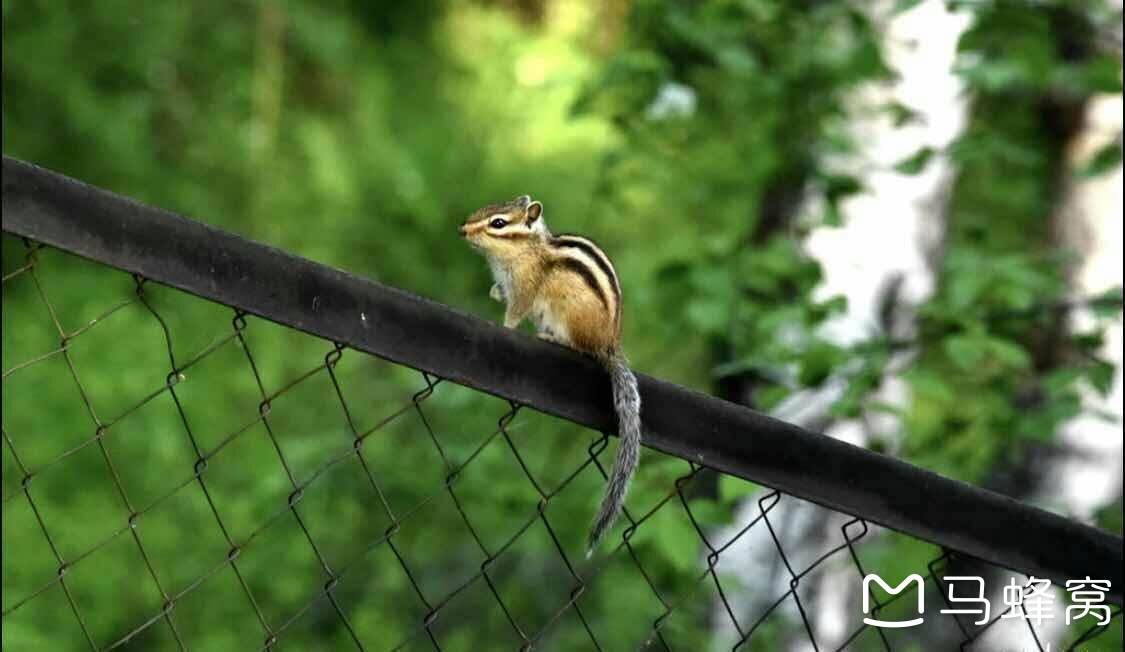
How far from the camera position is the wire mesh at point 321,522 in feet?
14.3

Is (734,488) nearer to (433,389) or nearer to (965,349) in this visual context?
(965,349)

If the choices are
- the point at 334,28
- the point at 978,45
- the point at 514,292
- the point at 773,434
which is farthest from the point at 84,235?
the point at 334,28

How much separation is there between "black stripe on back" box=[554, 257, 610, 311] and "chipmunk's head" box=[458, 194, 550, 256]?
0.45 feet

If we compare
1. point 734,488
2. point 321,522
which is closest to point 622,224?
point 321,522

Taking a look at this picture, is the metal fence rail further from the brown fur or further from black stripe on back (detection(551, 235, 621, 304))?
black stripe on back (detection(551, 235, 621, 304))

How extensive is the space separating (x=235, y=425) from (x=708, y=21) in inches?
95.5

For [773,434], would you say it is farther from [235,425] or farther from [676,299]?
[235,425]

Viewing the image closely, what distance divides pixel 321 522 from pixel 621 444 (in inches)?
132

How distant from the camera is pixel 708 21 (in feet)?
13.0

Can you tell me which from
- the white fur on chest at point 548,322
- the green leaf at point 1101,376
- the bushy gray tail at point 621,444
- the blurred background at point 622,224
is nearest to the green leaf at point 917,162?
the blurred background at point 622,224

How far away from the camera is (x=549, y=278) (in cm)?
275

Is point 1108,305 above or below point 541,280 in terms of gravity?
above

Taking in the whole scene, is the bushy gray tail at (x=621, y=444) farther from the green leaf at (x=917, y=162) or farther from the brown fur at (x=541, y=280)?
the green leaf at (x=917, y=162)

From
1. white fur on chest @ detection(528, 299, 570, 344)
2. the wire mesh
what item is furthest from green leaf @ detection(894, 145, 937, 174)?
white fur on chest @ detection(528, 299, 570, 344)
